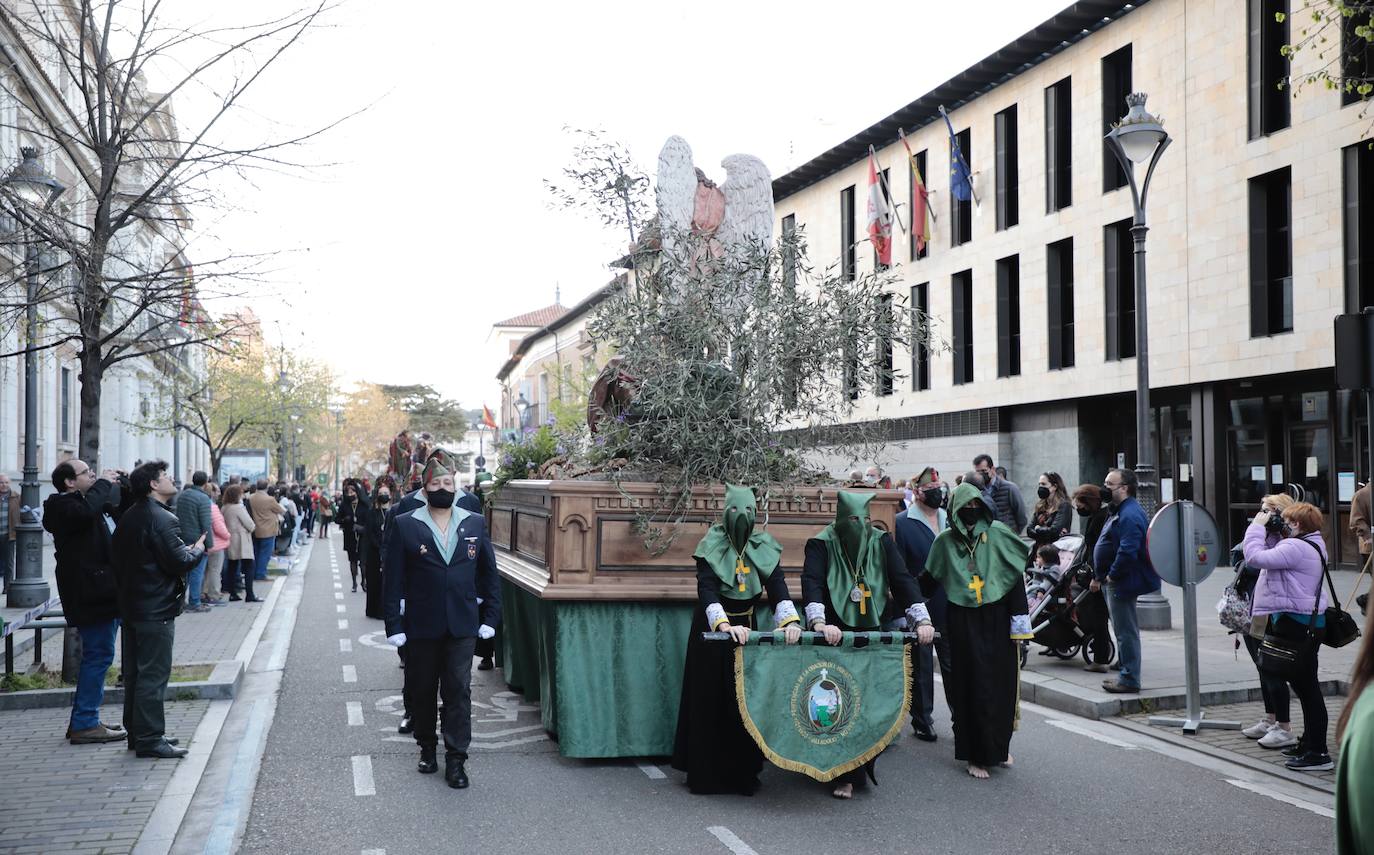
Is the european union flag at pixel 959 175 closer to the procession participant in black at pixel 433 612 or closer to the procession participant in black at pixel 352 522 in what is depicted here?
the procession participant in black at pixel 352 522

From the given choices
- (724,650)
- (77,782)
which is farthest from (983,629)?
(77,782)

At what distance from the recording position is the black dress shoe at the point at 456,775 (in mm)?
6957

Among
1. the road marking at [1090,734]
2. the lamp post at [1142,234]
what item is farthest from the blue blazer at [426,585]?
the lamp post at [1142,234]

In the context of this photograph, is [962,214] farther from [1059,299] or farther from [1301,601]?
[1301,601]

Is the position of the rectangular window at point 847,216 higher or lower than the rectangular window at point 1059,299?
higher

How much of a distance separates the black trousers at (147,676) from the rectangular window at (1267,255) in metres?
19.4

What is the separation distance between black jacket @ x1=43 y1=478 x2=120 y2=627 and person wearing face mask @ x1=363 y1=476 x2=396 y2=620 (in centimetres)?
689

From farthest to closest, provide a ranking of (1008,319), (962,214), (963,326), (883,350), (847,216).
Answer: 1. (847,216)
2. (963,326)
3. (962,214)
4. (1008,319)
5. (883,350)

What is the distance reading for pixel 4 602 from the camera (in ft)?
54.2

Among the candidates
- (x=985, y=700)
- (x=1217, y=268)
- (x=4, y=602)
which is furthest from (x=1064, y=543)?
(x=4, y=602)

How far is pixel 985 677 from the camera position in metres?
7.31

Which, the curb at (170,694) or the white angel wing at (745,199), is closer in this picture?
the white angel wing at (745,199)

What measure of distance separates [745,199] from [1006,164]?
69.6ft

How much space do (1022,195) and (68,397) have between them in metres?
26.5
